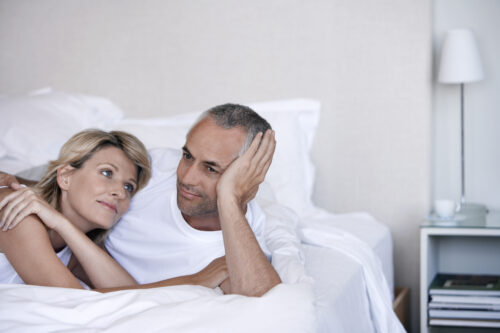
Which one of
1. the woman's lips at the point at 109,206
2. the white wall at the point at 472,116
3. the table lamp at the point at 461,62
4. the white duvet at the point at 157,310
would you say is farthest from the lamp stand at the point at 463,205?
the woman's lips at the point at 109,206

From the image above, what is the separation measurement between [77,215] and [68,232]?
0.16 meters

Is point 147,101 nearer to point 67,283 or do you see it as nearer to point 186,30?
point 186,30

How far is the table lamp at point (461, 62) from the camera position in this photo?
2303 mm

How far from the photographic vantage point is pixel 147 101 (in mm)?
2762

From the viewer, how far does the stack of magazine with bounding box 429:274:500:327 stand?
6.73 ft

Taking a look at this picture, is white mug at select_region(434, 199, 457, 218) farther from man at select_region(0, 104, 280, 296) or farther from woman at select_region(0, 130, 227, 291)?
woman at select_region(0, 130, 227, 291)

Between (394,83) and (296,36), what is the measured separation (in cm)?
47

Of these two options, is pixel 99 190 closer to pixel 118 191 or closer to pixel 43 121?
pixel 118 191

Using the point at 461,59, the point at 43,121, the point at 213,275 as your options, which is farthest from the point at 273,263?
the point at 461,59

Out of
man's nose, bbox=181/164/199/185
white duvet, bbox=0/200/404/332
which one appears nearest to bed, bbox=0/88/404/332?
white duvet, bbox=0/200/404/332

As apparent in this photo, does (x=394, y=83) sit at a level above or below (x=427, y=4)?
→ below

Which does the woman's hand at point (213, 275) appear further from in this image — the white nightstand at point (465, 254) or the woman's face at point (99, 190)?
the white nightstand at point (465, 254)

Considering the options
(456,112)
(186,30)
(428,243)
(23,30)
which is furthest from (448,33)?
(23,30)

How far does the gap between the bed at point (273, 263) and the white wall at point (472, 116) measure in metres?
0.44
